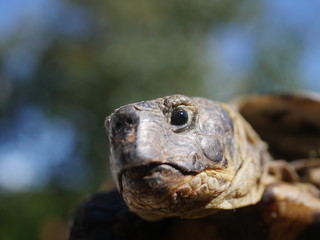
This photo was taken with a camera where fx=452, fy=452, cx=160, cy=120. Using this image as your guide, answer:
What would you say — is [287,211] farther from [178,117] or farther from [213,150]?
[178,117]

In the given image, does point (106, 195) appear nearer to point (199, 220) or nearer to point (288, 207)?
point (199, 220)

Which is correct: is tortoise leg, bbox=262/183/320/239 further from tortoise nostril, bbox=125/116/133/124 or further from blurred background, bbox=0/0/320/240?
blurred background, bbox=0/0/320/240

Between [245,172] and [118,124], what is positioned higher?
[118,124]

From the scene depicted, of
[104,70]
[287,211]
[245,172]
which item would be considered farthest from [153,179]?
[104,70]

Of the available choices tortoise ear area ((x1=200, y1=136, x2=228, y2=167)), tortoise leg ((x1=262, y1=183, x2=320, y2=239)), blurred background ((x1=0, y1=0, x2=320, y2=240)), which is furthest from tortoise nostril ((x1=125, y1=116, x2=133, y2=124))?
blurred background ((x1=0, y1=0, x2=320, y2=240))

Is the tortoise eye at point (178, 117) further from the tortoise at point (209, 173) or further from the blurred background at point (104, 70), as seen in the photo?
the blurred background at point (104, 70)
